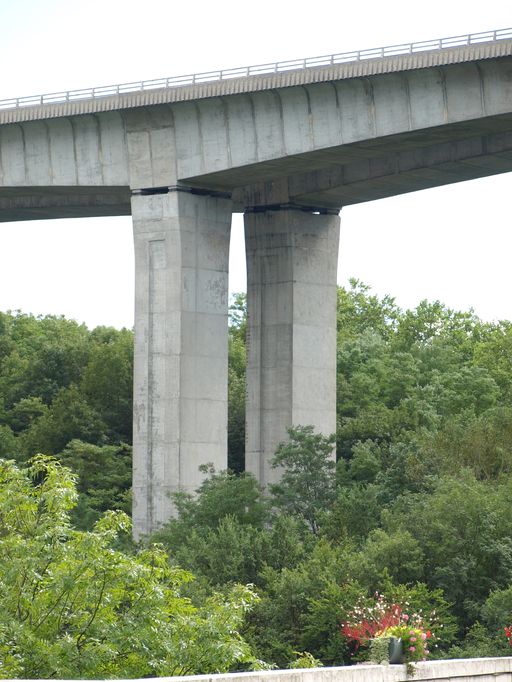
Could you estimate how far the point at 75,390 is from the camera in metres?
81.2

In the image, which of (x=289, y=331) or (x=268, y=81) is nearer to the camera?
(x=268, y=81)

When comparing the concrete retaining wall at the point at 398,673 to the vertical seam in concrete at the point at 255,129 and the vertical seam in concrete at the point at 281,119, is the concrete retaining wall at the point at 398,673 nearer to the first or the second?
the vertical seam in concrete at the point at 281,119

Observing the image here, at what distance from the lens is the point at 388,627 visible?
2495cm

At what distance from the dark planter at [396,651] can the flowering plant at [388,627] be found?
0.08m

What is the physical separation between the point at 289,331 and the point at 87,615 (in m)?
30.5

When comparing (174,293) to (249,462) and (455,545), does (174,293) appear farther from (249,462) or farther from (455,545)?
(455,545)

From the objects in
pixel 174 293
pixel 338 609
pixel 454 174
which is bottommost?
pixel 338 609

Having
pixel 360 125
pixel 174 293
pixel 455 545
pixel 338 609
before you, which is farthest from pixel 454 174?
pixel 338 609

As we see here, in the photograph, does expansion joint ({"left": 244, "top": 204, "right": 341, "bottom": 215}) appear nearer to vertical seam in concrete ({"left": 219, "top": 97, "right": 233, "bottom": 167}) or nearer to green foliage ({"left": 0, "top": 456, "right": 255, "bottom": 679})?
vertical seam in concrete ({"left": 219, "top": 97, "right": 233, "bottom": 167})

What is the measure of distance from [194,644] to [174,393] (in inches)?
968

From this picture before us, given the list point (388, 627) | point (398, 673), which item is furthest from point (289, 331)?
point (398, 673)

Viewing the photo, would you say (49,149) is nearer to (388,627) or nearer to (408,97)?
(408,97)

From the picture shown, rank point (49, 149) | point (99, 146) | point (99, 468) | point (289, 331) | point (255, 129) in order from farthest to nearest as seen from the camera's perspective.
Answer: point (99, 468), point (289, 331), point (49, 149), point (99, 146), point (255, 129)

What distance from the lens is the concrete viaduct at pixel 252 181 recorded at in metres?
46.9
